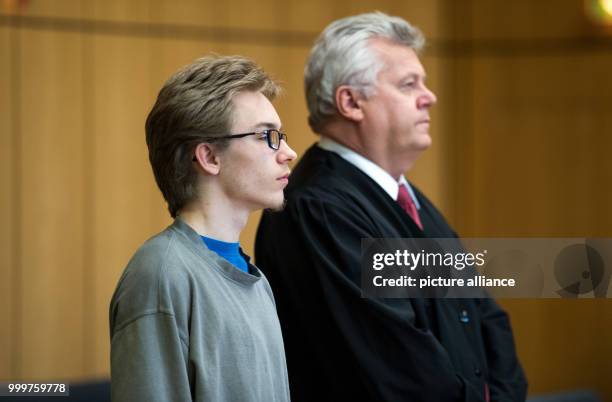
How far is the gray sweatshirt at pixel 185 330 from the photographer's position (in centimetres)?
155

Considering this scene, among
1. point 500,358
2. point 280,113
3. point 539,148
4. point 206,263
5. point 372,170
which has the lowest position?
point 500,358

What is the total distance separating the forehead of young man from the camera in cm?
174

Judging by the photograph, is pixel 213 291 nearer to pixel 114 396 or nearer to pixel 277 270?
pixel 114 396

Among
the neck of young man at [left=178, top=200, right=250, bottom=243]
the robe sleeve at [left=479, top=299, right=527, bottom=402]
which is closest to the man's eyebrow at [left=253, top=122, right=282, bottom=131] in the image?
the neck of young man at [left=178, top=200, right=250, bottom=243]

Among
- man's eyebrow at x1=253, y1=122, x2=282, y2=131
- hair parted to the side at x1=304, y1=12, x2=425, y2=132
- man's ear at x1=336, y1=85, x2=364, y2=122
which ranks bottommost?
man's eyebrow at x1=253, y1=122, x2=282, y2=131

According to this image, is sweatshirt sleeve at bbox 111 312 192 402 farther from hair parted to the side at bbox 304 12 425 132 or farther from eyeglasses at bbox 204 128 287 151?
hair parted to the side at bbox 304 12 425 132

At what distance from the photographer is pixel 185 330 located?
158 centimetres

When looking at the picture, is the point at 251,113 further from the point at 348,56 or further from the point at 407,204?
the point at 407,204

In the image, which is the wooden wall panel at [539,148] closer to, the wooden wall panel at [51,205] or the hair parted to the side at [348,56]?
the wooden wall panel at [51,205]

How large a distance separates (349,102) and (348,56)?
0.14m

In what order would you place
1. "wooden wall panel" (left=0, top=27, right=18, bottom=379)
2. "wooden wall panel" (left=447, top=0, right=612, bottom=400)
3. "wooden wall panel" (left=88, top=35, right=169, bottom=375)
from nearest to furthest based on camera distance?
"wooden wall panel" (left=0, top=27, right=18, bottom=379) → "wooden wall panel" (left=88, top=35, right=169, bottom=375) → "wooden wall panel" (left=447, top=0, right=612, bottom=400)

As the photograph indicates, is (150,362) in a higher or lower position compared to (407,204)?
lower

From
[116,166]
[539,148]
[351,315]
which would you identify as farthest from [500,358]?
[539,148]

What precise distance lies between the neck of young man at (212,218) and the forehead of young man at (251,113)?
0.15 m
